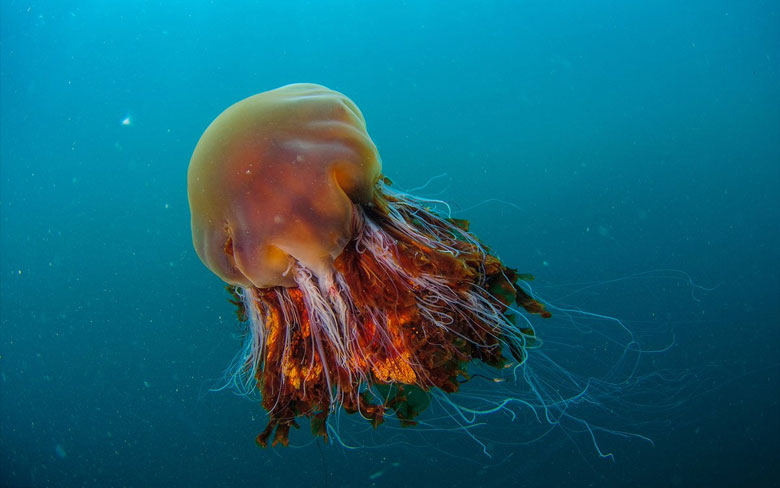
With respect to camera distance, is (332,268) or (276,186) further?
(332,268)

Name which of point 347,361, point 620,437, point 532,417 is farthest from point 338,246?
point 620,437

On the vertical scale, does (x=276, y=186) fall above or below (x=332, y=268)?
above

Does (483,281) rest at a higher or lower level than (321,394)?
higher

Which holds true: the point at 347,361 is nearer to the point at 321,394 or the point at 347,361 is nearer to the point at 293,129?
the point at 321,394

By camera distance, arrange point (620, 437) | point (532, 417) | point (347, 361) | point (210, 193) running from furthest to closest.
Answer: point (620, 437), point (532, 417), point (347, 361), point (210, 193)

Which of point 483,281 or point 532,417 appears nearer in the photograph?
point 483,281
